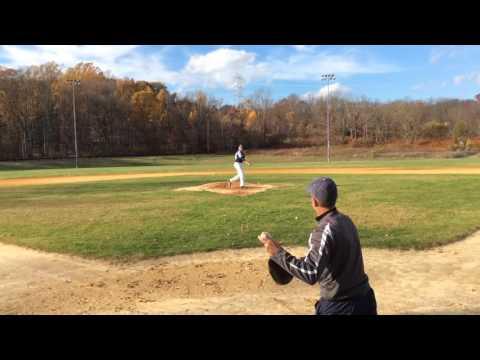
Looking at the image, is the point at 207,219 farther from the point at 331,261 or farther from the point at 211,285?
the point at 331,261

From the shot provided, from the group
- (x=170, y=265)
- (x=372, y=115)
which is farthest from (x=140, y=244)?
(x=372, y=115)

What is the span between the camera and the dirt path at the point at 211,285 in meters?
5.68

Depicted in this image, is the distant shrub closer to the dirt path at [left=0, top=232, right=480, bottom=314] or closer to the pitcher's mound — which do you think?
the pitcher's mound

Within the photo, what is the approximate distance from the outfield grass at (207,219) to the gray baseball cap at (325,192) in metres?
6.14

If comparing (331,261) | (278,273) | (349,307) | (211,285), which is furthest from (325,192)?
(211,285)

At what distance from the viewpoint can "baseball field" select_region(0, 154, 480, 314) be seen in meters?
5.93

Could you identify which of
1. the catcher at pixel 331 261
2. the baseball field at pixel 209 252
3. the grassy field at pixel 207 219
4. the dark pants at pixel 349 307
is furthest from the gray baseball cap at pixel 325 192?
the grassy field at pixel 207 219

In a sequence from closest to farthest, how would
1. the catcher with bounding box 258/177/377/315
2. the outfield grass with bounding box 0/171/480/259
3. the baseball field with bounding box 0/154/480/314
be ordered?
the catcher with bounding box 258/177/377/315
the baseball field with bounding box 0/154/480/314
the outfield grass with bounding box 0/171/480/259

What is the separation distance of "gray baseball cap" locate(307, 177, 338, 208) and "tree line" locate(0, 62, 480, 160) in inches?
2708

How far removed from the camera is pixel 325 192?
3.04 meters

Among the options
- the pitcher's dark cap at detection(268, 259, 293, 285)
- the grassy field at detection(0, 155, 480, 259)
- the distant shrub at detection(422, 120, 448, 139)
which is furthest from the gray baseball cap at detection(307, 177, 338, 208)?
the distant shrub at detection(422, 120, 448, 139)

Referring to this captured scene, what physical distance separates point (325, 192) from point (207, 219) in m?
9.21
